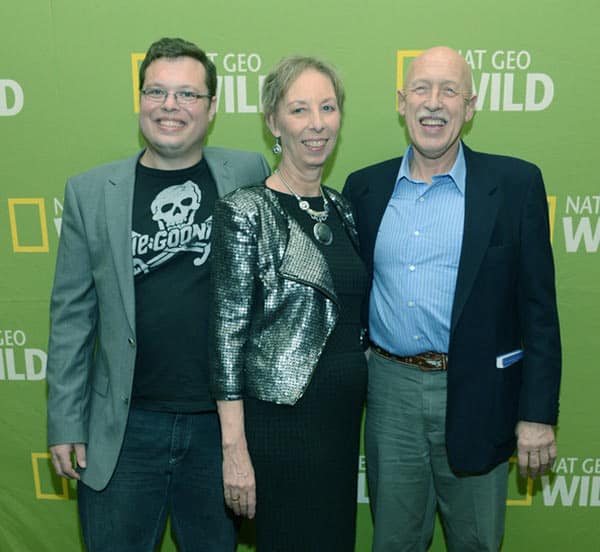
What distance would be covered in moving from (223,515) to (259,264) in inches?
29.1

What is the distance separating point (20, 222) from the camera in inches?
89.9

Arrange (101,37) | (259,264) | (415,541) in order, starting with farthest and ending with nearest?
(101,37)
(415,541)
(259,264)

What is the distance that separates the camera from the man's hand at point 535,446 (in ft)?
5.60

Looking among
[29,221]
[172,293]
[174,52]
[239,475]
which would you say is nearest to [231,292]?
[172,293]

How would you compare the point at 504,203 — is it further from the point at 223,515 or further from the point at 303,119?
the point at 223,515

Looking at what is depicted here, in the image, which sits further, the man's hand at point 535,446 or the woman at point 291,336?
the man's hand at point 535,446

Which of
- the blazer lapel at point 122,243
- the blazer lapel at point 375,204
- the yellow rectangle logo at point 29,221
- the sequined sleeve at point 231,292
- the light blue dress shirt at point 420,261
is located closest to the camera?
the sequined sleeve at point 231,292

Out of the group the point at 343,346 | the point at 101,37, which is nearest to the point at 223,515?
the point at 343,346

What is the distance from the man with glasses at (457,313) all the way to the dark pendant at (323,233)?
254 mm

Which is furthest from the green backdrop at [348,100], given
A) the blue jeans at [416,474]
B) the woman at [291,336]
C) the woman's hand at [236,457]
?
the woman's hand at [236,457]

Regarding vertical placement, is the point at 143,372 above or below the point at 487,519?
above

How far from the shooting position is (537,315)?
1.67 meters

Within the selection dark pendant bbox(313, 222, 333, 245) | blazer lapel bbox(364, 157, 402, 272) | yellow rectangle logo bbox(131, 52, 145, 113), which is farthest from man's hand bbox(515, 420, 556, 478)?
yellow rectangle logo bbox(131, 52, 145, 113)

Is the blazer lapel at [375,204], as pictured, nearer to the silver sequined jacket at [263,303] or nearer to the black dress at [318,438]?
the black dress at [318,438]
